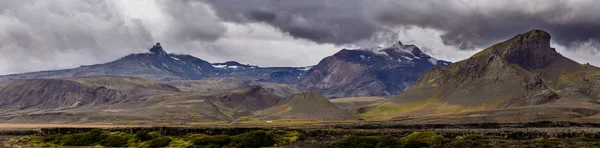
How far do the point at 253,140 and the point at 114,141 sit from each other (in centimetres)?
2952

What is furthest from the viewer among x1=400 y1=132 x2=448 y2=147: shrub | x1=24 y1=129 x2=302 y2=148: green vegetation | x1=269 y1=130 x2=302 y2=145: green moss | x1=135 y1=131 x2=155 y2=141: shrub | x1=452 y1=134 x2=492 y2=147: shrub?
x1=135 y1=131 x2=155 y2=141: shrub

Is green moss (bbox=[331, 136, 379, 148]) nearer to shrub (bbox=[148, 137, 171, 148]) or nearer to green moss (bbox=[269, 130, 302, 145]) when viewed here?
green moss (bbox=[269, 130, 302, 145])

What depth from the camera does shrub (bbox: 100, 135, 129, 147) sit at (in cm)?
9381

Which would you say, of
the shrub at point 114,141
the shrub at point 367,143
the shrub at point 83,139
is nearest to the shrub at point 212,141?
the shrub at point 114,141

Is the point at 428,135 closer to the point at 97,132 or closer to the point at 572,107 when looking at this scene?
the point at 97,132

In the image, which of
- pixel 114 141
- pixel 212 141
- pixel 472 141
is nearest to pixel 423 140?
pixel 472 141

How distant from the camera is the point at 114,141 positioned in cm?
9575

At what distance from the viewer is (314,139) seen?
95.3m

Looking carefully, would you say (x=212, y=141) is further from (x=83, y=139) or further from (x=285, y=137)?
(x=83, y=139)

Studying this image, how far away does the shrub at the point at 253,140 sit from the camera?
275ft

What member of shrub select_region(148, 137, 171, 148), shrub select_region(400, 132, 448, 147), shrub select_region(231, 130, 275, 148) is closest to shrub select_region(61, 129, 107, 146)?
shrub select_region(148, 137, 171, 148)

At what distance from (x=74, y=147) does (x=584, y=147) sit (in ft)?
267

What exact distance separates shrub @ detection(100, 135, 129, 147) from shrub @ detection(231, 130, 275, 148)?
22.1 m

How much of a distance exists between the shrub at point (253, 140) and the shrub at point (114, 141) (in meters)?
22.1
